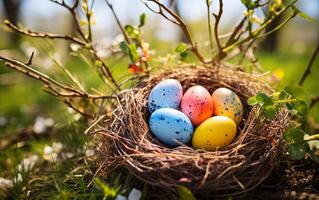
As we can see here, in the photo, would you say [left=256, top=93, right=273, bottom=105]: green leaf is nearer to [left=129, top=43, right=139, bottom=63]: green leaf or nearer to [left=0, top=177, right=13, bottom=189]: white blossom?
[left=129, top=43, right=139, bottom=63]: green leaf

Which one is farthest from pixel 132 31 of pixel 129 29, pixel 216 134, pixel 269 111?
pixel 269 111

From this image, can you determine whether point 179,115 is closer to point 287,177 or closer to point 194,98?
point 194,98

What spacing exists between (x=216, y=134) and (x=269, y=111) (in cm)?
27

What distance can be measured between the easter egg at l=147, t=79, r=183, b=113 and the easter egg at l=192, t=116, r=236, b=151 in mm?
259

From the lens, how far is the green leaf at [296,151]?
1709 mm

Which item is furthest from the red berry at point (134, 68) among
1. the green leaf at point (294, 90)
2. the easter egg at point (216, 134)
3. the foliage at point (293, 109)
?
the green leaf at point (294, 90)

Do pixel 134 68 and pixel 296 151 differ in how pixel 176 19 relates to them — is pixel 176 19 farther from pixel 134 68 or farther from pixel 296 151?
pixel 296 151

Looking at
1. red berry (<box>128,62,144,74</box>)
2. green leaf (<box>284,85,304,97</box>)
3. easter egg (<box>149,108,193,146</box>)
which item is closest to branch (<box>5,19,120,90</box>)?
red berry (<box>128,62,144,74</box>)

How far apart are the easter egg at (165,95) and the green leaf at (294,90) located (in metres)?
0.57

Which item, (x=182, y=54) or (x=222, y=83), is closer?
(x=222, y=83)

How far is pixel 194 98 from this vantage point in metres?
2.06

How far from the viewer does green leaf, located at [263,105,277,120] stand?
1.73m

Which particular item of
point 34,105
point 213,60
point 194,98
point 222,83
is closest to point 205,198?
point 194,98

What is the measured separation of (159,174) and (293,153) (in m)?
0.59
